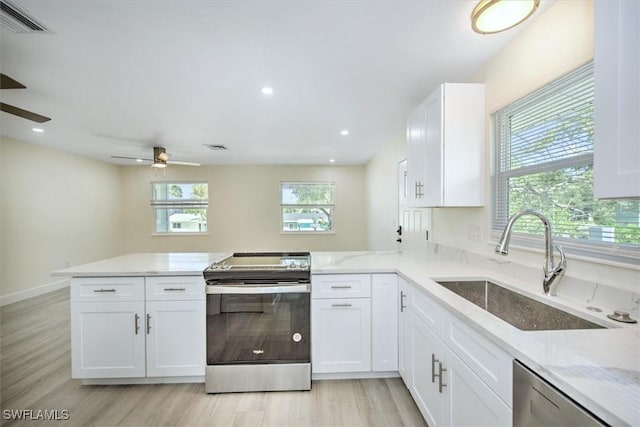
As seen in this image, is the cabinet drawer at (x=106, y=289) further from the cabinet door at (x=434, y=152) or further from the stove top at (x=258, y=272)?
the cabinet door at (x=434, y=152)

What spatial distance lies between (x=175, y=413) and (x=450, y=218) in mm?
2653

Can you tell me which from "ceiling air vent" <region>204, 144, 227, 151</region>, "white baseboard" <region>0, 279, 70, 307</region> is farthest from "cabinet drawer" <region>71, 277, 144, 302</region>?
"white baseboard" <region>0, 279, 70, 307</region>

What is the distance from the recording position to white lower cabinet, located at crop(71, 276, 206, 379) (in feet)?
6.71

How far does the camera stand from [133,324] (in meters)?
2.06

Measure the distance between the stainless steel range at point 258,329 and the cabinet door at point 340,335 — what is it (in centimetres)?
7

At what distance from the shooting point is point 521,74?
1.70 meters

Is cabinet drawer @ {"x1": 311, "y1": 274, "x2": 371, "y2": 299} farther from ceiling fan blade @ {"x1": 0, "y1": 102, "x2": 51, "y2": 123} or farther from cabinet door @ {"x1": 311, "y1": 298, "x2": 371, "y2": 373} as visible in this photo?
ceiling fan blade @ {"x1": 0, "y1": 102, "x2": 51, "y2": 123}

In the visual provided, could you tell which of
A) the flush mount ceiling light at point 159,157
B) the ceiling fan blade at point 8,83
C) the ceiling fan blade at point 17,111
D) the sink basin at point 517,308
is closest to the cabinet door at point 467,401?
the sink basin at point 517,308

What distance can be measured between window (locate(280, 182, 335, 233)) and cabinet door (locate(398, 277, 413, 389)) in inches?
171

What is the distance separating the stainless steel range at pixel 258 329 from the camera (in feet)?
6.64

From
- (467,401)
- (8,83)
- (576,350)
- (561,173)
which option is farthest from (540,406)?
(8,83)

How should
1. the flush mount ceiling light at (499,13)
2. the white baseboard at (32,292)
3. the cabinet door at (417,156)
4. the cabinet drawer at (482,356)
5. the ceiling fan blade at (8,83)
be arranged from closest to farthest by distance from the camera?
the cabinet drawer at (482,356) < the flush mount ceiling light at (499,13) < the ceiling fan blade at (8,83) < the cabinet door at (417,156) < the white baseboard at (32,292)

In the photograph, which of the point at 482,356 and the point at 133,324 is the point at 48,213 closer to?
the point at 133,324

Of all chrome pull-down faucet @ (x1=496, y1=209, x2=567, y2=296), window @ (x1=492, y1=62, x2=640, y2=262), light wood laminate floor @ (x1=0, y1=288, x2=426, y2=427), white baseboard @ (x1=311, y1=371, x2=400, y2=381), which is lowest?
light wood laminate floor @ (x1=0, y1=288, x2=426, y2=427)
